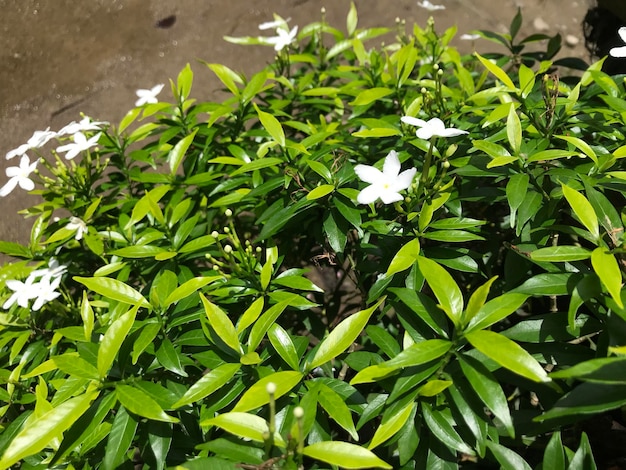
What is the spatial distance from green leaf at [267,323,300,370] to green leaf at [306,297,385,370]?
0.11 feet

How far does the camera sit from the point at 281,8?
12.4 ft

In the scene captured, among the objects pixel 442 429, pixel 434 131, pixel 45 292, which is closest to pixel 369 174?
pixel 434 131

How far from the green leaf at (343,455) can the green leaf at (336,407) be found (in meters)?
0.09

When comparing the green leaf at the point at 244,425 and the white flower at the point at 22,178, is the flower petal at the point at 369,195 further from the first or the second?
the white flower at the point at 22,178

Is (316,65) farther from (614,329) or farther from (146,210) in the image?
(614,329)

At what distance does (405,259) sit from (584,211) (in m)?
0.34

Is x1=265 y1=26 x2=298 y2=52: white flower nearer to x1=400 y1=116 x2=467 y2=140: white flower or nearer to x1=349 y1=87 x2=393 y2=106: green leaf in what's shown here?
x1=349 y1=87 x2=393 y2=106: green leaf

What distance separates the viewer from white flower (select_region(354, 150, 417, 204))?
3.16 feet

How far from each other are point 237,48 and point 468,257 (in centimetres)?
306

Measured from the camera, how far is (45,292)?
1.25m

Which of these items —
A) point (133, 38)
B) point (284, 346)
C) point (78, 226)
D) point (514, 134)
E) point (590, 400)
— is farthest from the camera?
point (133, 38)

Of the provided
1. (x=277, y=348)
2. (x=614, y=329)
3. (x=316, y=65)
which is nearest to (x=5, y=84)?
(x=316, y=65)

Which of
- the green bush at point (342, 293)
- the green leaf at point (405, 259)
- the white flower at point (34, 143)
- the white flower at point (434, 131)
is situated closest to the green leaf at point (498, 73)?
the green bush at point (342, 293)

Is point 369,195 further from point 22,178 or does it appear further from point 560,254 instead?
point 22,178
